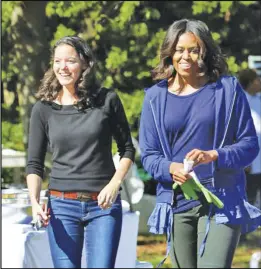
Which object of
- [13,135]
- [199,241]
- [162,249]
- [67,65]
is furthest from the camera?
[13,135]

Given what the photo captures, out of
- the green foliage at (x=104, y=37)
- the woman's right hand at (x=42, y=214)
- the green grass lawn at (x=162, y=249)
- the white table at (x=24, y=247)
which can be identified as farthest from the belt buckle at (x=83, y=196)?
the green foliage at (x=104, y=37)

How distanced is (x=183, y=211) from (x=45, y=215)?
0.73 m

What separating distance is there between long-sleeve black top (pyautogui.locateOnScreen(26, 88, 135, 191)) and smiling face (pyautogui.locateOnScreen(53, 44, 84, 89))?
0.14 meters

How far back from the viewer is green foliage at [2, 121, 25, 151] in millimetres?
9848

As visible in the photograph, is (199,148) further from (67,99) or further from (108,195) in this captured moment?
(67,99)

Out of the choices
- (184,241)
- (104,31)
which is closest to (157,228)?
(184,241)

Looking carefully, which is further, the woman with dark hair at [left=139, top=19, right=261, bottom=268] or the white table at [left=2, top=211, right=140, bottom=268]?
the white table at [left=2, top=211, right=140, bottom=268]

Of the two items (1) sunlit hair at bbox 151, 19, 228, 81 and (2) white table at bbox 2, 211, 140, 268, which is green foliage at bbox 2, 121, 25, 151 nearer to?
(2) white table at bbox 2, 211, 140, 268

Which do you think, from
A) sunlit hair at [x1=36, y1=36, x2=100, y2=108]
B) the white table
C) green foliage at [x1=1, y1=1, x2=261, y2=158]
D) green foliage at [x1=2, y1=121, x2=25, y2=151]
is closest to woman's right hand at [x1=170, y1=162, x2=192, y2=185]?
sunlit hair at [x1=36, y1=36, x2=100, y2=108]

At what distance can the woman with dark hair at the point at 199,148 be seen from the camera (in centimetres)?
419

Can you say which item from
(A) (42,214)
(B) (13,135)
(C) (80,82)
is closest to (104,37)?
(B) (13,135)

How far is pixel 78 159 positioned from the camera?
15.1 feet

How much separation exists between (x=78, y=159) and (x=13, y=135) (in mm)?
5490

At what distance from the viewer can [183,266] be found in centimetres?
429
